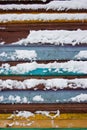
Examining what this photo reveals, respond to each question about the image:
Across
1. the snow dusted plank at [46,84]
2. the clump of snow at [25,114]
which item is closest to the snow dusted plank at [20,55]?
the snow dusted plank at [46,84]

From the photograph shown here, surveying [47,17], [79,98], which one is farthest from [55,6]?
[79,98]

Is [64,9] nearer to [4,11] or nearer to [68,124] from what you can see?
[4,11]

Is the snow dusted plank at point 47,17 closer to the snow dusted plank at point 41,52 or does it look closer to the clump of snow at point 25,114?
the snow dusted plank at point 41,52

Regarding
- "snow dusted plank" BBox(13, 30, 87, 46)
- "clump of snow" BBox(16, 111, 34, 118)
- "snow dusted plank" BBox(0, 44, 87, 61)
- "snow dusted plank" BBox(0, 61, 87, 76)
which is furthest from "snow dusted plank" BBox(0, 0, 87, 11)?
"clump of snow" BBox(16, 111, 34, 118)

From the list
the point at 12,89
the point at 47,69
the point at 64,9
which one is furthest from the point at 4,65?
the point at 64,9

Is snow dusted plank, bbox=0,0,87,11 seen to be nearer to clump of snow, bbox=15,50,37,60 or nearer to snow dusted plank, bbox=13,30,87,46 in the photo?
snow dusted plank, bbox=13,30,87,46

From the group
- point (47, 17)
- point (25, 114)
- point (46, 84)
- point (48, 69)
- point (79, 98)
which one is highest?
point (47, 17)

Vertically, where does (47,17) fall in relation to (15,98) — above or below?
above

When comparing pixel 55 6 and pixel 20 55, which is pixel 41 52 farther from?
pixel 55 6
